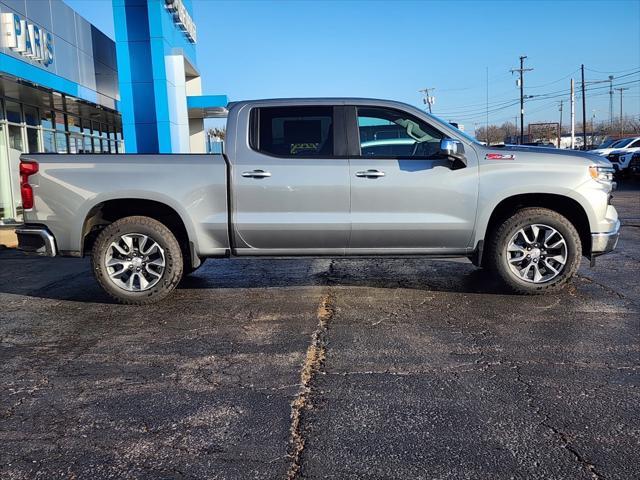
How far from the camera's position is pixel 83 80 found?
53.1 ft

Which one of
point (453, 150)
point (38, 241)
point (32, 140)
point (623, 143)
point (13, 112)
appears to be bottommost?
point (38, 241)

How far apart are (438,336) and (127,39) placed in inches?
598

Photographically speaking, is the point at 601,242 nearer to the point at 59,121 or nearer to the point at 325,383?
the point at 325,383

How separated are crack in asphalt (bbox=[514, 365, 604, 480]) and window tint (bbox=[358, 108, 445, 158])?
2805 millimetres

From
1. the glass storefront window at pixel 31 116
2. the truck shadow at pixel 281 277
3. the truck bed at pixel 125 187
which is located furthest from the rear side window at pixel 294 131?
the glass storefront window at pixel 31 116

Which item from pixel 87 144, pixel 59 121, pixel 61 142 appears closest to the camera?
pixel 59 121

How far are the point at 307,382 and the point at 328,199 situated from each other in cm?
239

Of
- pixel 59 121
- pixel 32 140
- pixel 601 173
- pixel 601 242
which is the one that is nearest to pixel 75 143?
pixel 59 121

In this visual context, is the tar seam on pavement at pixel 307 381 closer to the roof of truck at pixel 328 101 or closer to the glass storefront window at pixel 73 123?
the roof of truck at pixel 328 101

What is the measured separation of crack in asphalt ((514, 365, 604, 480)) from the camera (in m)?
2.72

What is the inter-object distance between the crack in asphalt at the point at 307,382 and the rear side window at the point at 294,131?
5.26 feet

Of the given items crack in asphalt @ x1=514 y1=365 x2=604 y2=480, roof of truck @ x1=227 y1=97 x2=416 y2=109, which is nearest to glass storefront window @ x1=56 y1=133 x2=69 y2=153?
roof of truck @ x1=227 y1=97 x2=416 y2=109

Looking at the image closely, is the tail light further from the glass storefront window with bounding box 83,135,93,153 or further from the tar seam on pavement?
the glass storefront window with bounding box 83,135,93,153

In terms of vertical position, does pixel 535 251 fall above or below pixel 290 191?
below
